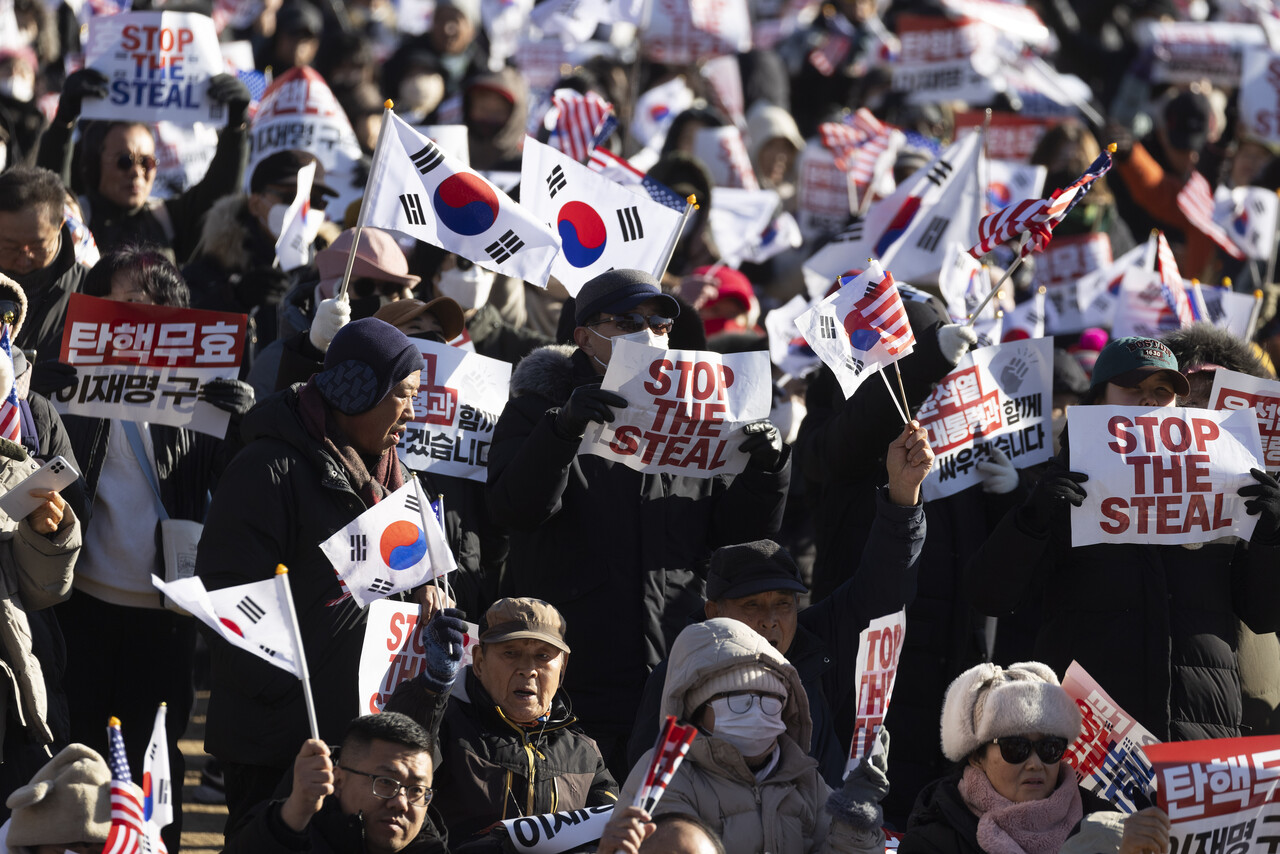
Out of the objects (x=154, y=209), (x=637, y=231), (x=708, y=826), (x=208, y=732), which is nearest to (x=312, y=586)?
(x=208, y=732)

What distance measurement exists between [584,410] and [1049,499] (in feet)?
4.85

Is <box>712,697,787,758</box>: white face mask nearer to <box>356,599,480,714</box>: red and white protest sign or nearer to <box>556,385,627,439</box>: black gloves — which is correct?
<box>356,599,480,714</box>: red and white protest sign

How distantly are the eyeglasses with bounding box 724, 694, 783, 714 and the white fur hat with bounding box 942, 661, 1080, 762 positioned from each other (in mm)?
665

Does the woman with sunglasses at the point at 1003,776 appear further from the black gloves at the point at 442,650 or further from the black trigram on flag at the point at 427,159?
the black trigram on flag at the point at 427,159

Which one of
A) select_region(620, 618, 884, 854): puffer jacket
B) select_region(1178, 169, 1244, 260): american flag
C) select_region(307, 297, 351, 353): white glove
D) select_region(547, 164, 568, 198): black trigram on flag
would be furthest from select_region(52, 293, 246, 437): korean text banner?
select_region(1178, 169, 1244, 260): american flag

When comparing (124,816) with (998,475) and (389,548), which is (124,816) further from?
(998,475)

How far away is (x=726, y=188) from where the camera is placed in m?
11.7

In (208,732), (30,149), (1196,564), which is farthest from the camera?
(30,149)

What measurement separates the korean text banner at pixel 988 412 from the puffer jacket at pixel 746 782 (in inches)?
76.4

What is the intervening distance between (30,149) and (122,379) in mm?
4245

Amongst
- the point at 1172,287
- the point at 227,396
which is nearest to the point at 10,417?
the point at 227,396

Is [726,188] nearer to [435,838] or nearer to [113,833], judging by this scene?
[435,838]

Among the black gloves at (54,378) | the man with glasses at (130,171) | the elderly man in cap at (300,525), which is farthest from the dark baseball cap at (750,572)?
the man with glasses at (130,171)

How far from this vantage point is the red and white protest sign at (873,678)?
16.2ft
